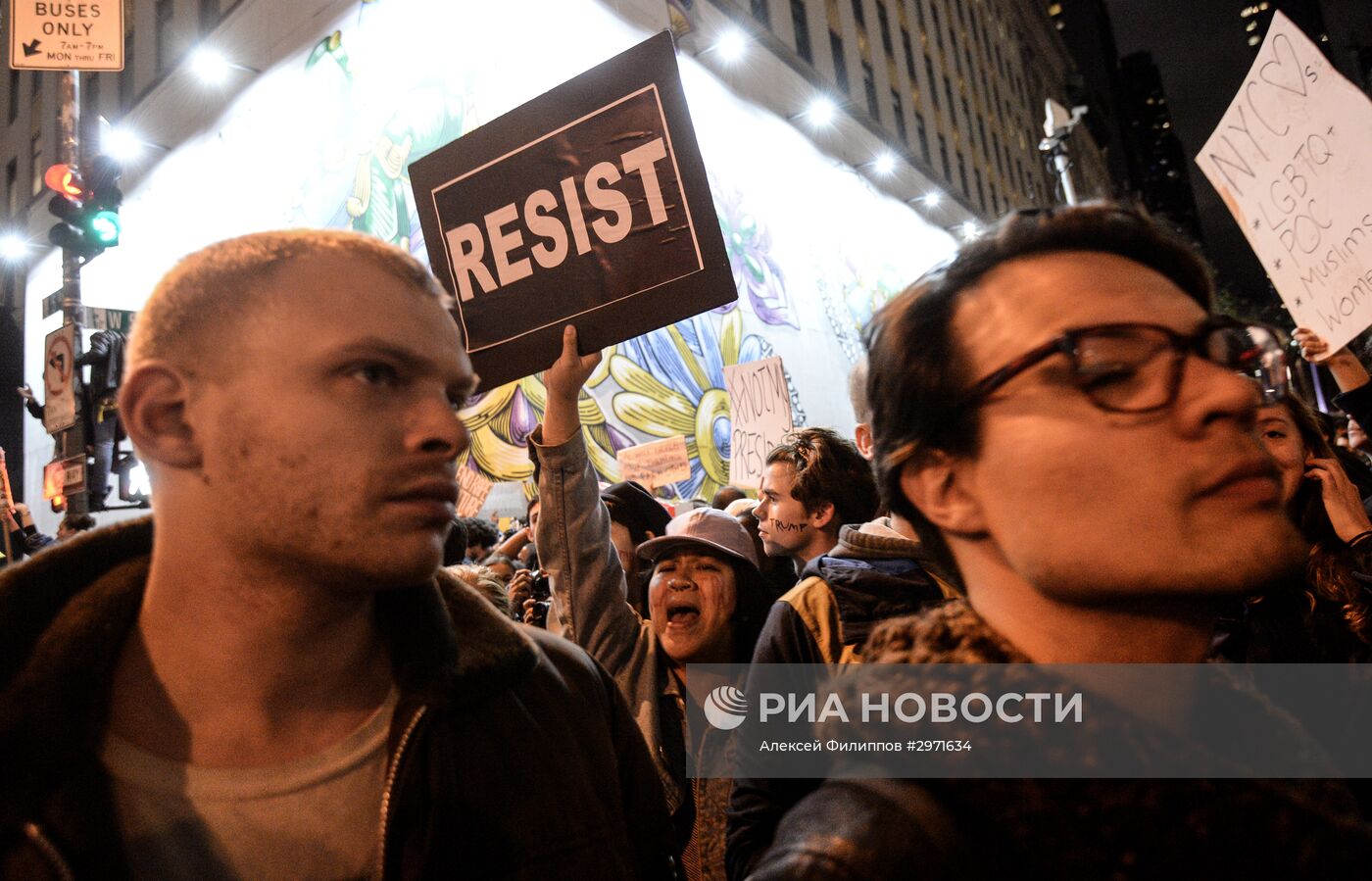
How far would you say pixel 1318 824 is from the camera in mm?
965

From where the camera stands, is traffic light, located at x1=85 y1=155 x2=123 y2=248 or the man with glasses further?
traffic light, located at x1=85 y1=155 x2=123 y2=248

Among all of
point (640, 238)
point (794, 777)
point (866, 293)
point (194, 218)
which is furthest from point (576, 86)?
point (866, 293)

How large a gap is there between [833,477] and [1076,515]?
1.97 metres

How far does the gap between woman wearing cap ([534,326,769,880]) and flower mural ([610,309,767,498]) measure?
31.6 ft

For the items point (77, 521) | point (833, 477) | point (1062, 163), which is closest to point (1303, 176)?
point (833, 477)

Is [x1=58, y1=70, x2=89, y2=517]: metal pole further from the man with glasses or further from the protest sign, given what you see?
the man with glasses

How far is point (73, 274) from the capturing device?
7.49 meters

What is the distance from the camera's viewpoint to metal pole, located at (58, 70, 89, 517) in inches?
293

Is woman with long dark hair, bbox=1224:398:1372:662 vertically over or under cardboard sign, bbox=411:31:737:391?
under

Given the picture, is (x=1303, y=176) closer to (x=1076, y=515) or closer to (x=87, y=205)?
(x=1076, y=515)

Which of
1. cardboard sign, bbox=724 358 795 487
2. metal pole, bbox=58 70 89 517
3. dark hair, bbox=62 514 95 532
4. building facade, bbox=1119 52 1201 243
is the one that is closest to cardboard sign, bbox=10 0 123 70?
metal pole, bbox=58 70 89 517

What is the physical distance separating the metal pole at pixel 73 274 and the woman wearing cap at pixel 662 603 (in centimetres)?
667

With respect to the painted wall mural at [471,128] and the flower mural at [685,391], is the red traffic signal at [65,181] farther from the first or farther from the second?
the flower mural at [685,391]

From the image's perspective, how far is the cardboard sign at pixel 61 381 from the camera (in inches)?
277
